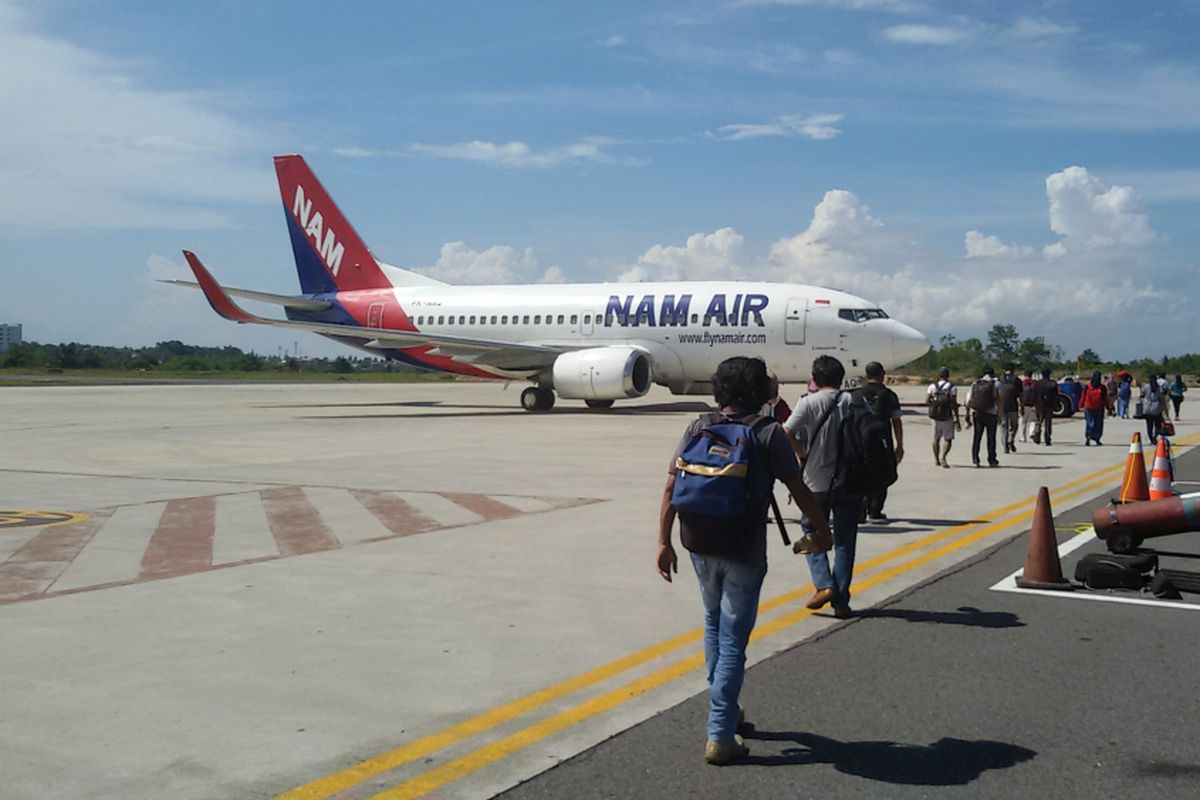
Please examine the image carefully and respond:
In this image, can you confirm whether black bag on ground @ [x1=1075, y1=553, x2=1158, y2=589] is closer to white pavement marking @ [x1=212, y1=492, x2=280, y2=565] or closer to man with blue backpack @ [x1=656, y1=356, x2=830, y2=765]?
man with blue backpack @ [x1=656, y1=356, x2=830, y2=765]

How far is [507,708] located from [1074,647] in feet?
11.2

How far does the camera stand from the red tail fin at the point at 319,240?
3731 centimetres

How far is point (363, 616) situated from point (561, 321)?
85.3 feet

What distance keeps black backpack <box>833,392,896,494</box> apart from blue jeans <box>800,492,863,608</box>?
0.33 ft

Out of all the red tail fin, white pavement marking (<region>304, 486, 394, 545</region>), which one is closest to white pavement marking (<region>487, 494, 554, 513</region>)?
white pavement marking (<region>304, 486, 394, 545</region>)

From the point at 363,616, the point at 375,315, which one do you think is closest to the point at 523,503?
the point at 363,616

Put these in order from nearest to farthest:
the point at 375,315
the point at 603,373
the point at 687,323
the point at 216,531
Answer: the point at 216,531
the point at 603,373
the point at 687,323
the point at 375,315

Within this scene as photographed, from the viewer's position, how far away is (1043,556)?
27.1 ft

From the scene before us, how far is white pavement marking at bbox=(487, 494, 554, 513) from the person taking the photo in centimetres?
1216

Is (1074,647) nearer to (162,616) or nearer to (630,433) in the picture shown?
(162,616)

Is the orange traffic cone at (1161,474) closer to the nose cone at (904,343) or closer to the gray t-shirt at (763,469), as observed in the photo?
the gray t-shirt at (763,469)

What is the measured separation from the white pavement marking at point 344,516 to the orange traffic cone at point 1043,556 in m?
5.62

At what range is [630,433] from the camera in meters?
24.0

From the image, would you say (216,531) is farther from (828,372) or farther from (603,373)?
(603,373)
